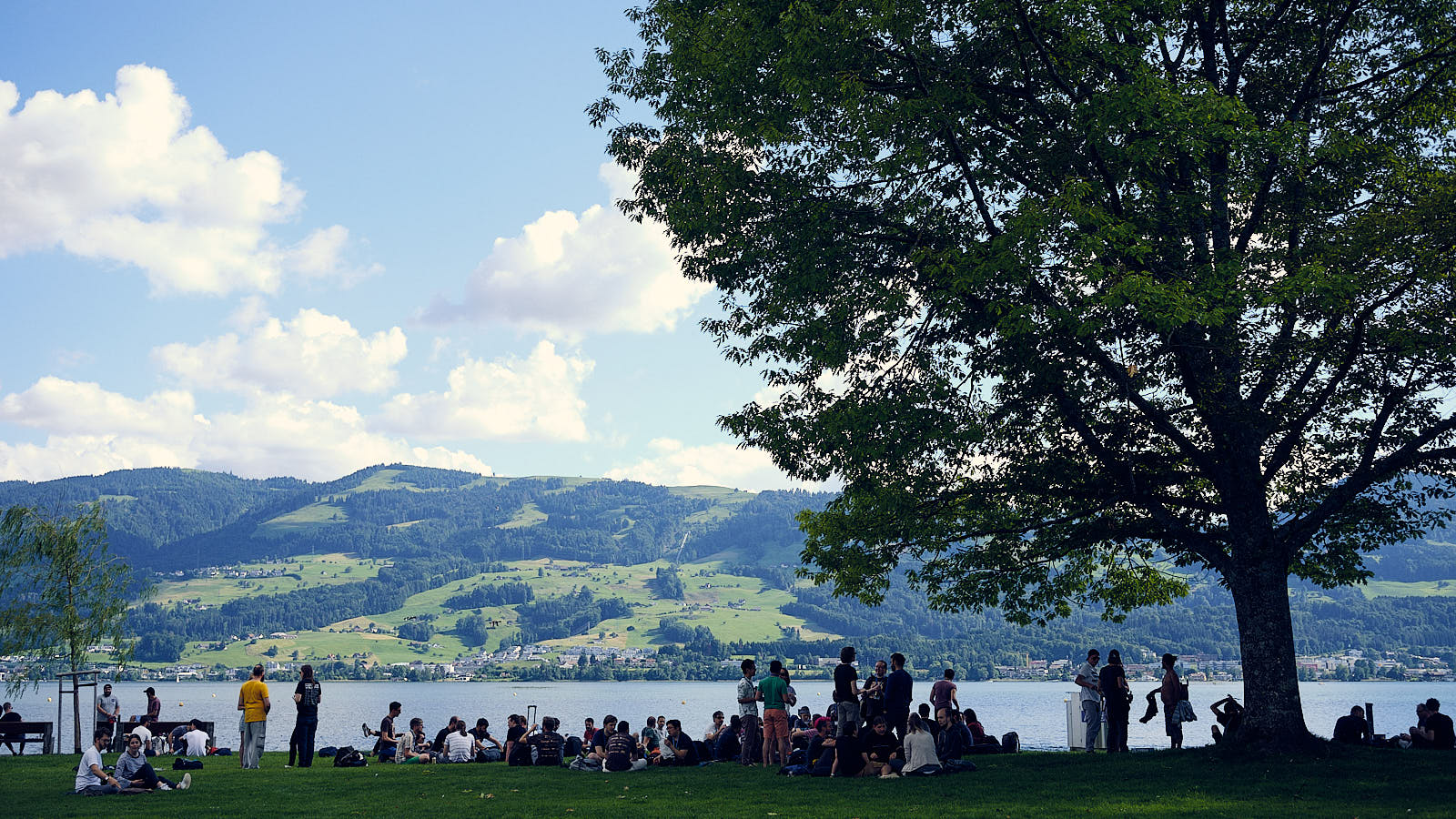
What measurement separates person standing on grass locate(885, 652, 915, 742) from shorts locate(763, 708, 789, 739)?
7.67 feet

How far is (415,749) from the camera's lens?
29.1m

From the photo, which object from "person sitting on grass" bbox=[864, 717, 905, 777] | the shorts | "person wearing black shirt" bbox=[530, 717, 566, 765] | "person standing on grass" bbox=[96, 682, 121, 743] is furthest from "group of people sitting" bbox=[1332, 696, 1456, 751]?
"person standing on grass" bbox=[96, 682, 121, 743]

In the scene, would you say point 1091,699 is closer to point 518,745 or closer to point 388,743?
point 518,745

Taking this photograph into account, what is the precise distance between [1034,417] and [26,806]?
1809 centimetres

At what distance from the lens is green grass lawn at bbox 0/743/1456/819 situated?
46.6 ft

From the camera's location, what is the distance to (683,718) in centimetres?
12825

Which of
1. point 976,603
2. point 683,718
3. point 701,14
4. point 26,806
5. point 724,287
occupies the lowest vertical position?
point 683,718

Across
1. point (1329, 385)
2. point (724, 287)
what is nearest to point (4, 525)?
point (724, 287)

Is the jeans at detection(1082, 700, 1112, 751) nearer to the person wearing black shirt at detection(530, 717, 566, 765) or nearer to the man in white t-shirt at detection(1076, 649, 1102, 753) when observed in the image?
the man in white t-shirt at detection(1076, 649, 1102, 753)

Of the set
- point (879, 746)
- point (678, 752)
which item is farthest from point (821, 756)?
point (678, 752)

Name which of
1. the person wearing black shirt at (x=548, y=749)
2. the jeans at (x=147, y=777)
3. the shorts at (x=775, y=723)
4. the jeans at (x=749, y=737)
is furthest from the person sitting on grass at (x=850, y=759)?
the jeans at (x=147, y=777)

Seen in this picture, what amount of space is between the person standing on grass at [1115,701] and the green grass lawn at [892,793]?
7.87ft

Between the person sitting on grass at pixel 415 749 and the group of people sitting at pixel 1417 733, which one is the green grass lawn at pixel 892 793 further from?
the person sitting on grass at pixel 415 749

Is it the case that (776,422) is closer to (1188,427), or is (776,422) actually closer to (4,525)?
(1188,427)
